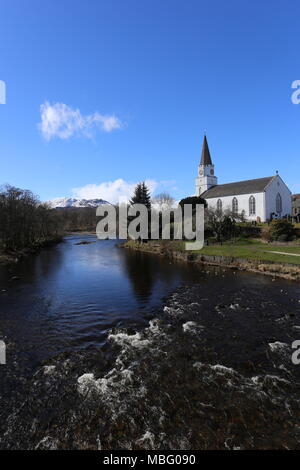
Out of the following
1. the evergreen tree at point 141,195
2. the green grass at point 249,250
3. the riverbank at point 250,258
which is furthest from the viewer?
the evergreen tree at point 141,195

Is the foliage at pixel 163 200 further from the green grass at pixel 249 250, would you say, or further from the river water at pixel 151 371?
the river water at pixel 151 371

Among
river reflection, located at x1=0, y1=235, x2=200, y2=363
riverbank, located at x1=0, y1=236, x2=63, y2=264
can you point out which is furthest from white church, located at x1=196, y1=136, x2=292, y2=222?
riverbank, located at x1=0, y1=236, x2=63, y2=264

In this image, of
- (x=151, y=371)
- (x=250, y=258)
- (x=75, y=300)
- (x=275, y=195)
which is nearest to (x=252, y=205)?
(x=275, y=195)

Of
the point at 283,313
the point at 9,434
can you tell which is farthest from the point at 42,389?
the point at 283,313

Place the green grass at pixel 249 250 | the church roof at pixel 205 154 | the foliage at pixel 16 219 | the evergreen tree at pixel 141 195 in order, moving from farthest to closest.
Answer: the church roof at pixel 205 154 < the evergreen tree at pixel 141 195 < the foliage at pixel 16 219 < the green grass at pixel 249 250

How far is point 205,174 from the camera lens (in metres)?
76.3

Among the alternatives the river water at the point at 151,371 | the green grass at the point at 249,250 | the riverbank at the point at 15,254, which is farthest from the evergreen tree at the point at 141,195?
the river water at the point at 151,371

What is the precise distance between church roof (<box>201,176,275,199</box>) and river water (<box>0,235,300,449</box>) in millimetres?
45637

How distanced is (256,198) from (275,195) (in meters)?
4.62

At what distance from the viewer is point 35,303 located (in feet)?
55.8

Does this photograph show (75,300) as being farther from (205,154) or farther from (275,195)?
(205,154)

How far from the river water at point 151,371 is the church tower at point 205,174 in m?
61.6

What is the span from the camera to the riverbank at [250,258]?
23.3 metres

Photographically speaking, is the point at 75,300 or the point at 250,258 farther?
the point at 250,258
